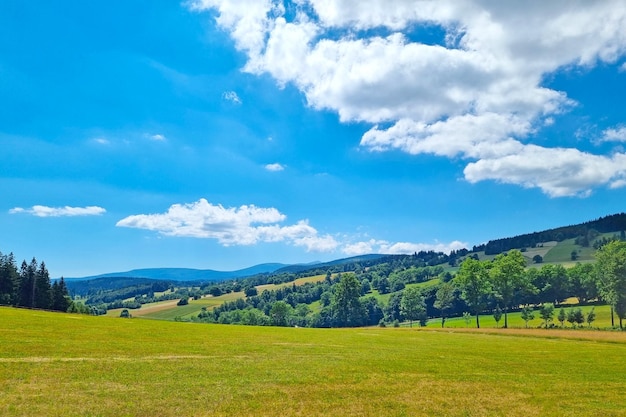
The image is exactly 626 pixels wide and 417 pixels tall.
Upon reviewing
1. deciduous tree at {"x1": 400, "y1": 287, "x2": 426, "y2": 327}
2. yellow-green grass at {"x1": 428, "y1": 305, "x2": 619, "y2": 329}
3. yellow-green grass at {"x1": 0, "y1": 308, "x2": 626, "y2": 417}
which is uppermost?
yellow-green grass at {"x1": 0, "y1": 308, "x2": 626, "y2": 417}

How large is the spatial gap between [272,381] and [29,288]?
12745 cm

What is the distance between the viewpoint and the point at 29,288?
12412cm

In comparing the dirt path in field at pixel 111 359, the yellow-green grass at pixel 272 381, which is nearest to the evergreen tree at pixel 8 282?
the yellow-green grass at pixel 272 381

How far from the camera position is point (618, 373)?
36.5 meters

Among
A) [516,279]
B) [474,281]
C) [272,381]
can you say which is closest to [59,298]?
[272,381]

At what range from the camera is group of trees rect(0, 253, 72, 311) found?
120750 mm

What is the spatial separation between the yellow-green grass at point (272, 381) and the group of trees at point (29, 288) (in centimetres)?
9377

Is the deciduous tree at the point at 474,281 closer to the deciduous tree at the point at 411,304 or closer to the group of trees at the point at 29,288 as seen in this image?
the deciduous tree at the point at 411,304

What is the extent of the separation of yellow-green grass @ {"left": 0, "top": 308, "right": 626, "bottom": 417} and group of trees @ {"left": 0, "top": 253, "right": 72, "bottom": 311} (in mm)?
93771

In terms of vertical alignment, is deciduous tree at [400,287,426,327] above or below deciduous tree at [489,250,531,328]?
below

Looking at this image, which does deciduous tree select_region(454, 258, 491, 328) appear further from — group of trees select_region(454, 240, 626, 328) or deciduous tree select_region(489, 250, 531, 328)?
deciduous tree select_region(489, 250, 531, 328)

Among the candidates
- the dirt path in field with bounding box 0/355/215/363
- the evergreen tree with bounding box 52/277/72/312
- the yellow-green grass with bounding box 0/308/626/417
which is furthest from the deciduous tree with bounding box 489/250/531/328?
the evergreen tree with bounding box 52/277/72/312

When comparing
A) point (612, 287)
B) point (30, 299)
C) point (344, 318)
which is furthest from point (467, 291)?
point (30, 299)

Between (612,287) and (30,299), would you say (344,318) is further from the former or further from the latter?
(30,299)
